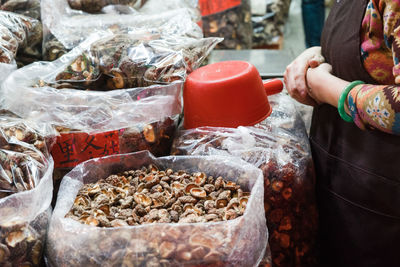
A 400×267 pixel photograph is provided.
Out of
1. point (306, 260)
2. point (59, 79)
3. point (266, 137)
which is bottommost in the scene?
point (306, 260)

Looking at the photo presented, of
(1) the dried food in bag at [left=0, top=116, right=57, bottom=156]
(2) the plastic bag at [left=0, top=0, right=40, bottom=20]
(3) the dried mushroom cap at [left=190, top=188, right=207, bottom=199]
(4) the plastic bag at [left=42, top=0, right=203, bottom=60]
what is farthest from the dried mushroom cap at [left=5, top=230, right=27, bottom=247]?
(2) the plastic bag at [left=0, top=0, right=40, bottom=20]

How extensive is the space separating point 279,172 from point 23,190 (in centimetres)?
56

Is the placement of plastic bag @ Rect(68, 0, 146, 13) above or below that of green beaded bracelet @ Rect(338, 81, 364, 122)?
above

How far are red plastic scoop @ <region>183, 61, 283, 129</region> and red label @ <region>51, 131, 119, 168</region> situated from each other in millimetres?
214

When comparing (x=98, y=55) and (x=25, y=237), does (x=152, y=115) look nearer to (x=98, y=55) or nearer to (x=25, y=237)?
(x=98, y=55)

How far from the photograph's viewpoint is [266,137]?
1.06 m

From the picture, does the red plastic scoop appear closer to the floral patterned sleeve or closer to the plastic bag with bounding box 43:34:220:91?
the plastic bag with bounding box 43:34:220:91

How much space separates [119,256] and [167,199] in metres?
0.17

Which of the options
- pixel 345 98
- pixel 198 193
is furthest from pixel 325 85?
pixel 198 193

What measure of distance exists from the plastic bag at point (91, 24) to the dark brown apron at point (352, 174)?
1.61 ft

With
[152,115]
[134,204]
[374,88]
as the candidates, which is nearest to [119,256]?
[134,204]

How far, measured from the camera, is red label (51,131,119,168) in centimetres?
96

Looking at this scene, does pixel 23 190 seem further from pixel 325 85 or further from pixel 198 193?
pixel 325 85

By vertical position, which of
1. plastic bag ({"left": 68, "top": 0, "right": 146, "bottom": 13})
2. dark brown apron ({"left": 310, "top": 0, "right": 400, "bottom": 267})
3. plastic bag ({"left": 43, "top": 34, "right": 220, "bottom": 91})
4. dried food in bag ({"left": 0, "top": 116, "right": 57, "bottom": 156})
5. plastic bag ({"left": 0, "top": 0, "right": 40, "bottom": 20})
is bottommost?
dark brown apron ({"left": 310, "top": 0, "right": 400, "bottom": 267})
